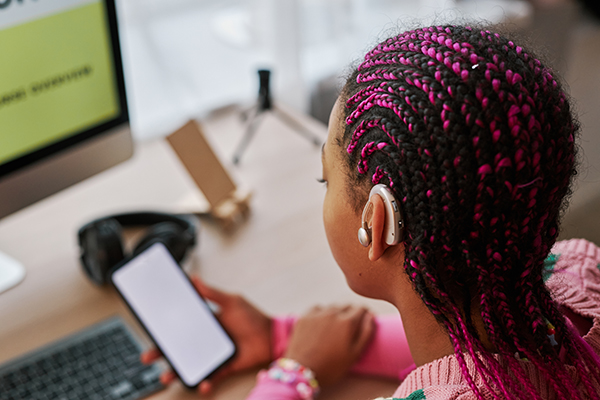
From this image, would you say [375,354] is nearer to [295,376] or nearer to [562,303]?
[295,376]

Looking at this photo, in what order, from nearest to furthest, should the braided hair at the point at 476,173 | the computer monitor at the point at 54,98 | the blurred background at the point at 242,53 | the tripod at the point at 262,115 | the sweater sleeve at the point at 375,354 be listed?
1. the braided hair at the point at 476,173
2. the sweater sleeve at the point at 375,354
3. the computer monitor at the point at 54,98
4. the tripod at the point at 262,115
5. the blurred background at the point at 242,53

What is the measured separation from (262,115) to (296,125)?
9 cm

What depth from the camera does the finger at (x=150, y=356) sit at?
2.51ft

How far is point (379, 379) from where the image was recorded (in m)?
0.75

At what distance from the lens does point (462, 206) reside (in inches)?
18.1

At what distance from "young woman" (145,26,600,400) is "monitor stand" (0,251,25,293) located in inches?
22.4

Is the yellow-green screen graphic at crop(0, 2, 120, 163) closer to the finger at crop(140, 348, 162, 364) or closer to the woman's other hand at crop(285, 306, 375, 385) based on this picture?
the finger at crop(140, 348, 162, 364)

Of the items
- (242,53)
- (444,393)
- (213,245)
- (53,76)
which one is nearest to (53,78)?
(53,76)

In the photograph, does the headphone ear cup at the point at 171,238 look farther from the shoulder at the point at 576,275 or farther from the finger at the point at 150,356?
the shoulder at the point at 576,275

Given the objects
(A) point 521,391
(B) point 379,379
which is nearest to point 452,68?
(A) point 521,391

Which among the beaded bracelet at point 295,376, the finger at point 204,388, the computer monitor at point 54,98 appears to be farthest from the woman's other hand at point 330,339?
the computer monitor at point 54,98

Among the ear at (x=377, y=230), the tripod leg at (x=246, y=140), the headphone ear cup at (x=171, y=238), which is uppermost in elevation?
the ear at (x=377, y=230)

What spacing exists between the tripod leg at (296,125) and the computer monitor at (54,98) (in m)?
0.41

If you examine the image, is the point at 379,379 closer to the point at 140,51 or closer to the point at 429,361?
the point at 429,361
